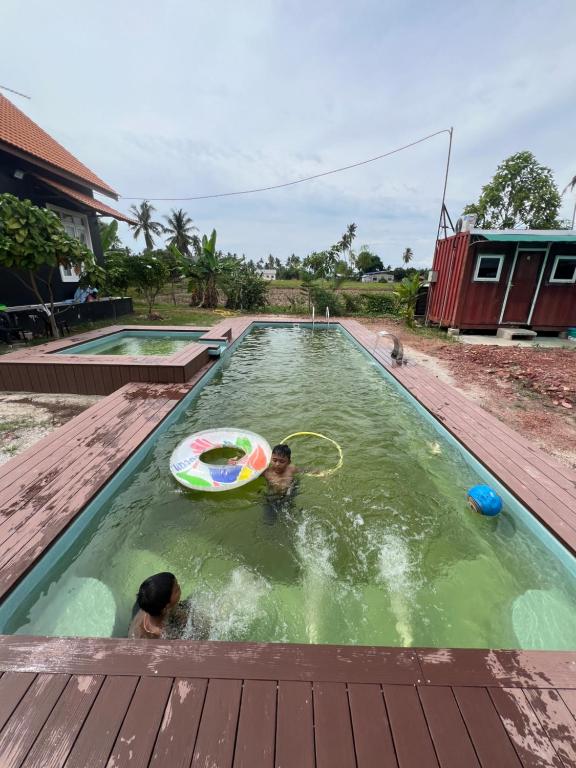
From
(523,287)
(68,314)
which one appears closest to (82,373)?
(68,314)

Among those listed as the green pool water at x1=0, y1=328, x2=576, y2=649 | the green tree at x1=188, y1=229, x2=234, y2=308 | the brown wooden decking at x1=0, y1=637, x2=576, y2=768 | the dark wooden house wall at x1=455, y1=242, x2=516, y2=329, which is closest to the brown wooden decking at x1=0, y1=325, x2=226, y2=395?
the green pool water at x1=0, y1=328, x2=576, y2=649

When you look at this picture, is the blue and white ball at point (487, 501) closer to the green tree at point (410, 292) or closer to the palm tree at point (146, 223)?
the green tree at point (410, 292)

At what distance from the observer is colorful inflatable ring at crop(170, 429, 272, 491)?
145 inches

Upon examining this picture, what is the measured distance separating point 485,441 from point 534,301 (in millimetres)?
9326

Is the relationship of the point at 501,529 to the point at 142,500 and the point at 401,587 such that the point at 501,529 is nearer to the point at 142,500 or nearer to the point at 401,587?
the point at 401,587

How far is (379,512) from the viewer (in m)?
3.63

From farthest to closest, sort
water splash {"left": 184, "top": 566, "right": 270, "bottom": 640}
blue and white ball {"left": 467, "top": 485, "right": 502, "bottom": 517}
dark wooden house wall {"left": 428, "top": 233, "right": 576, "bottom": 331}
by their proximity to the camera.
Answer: dark wooden house wall {"left": 428, "top": 233, "right": 576, "bottom": 331} < blue and white ball {"left": 467, "top": 485, "right": 502, "bottom": 517} < water splash {"left": 184, "top": 566, "right": 270, "bottom": 640}

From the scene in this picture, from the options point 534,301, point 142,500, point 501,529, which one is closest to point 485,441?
point 501,529

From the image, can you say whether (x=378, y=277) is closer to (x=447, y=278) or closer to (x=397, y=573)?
(x=447, y=278)

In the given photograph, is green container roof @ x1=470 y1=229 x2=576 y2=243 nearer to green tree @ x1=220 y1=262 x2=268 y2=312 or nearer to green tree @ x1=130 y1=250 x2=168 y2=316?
green tree @ x1=220 y1=262 x2=268 y2=312

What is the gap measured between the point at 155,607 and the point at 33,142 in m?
14.1

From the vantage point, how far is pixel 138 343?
35.0ft

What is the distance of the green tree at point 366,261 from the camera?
64375 millimetres

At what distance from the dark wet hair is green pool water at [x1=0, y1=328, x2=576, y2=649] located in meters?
0.42
